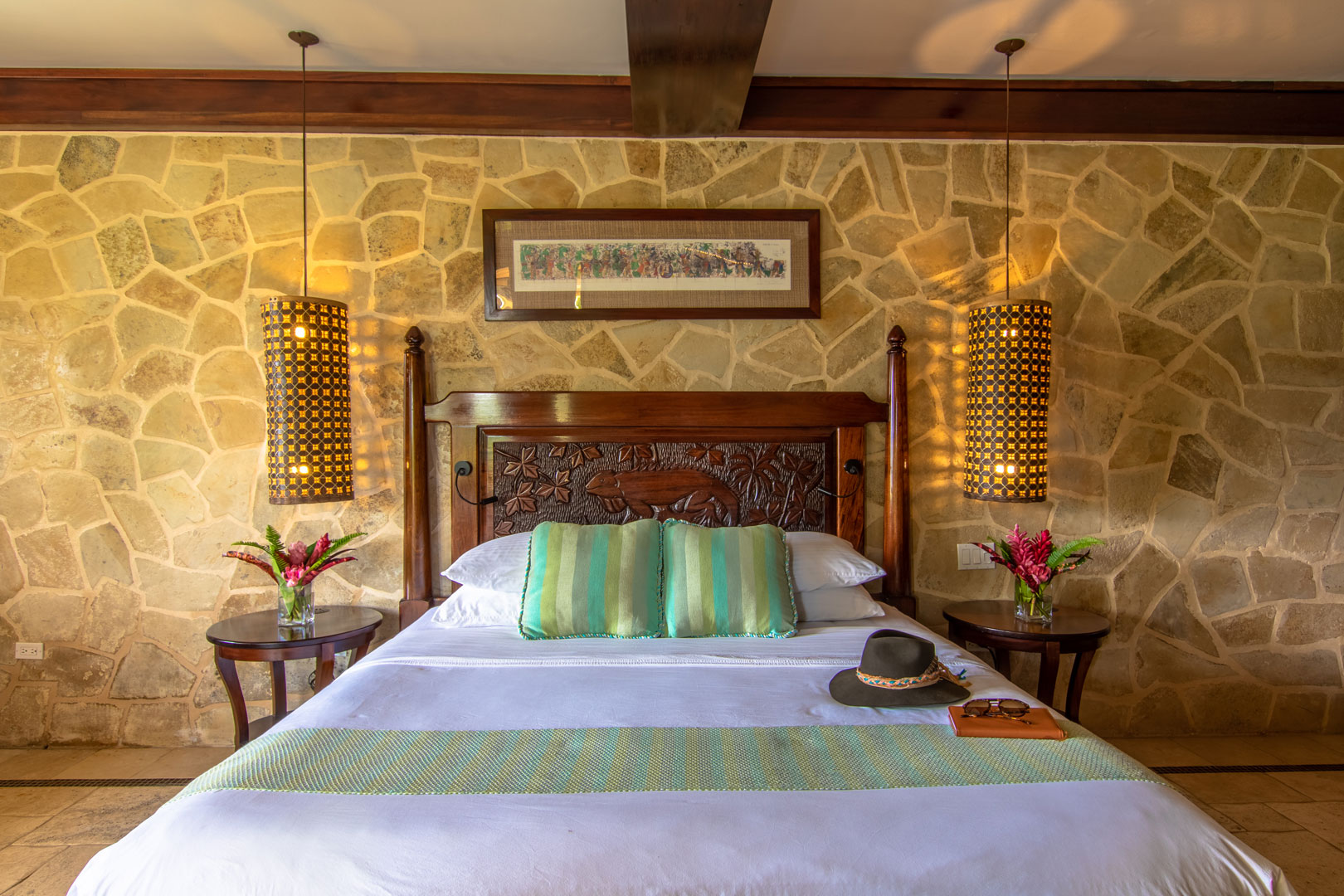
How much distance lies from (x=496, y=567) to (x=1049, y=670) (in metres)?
1.88

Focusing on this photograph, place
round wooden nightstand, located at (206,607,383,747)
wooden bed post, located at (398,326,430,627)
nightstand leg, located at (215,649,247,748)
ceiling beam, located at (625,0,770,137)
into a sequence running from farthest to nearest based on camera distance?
wooden bed post, located at (398,326,430,627) < nightstand leg, located at (215,649,247,748) < round wooden nightstand, located at (206,607,383,747) < ceiling beam, located at (625,0,770,137)

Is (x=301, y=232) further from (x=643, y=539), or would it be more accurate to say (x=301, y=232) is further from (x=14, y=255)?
(x=643, y=539)

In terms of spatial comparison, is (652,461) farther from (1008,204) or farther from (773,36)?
(1008,204)

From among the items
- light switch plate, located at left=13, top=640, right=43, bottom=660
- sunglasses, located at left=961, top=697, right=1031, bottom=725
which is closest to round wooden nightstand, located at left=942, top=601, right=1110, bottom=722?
sunglasses, located at left=961, top=697, right=1031, bottom=725

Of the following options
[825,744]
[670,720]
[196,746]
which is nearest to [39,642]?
[196,746]

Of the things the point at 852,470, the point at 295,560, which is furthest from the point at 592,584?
the point at 852,470

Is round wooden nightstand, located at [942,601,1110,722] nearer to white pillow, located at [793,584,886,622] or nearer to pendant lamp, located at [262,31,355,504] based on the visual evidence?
white pillow, located at [793,584,886,622]

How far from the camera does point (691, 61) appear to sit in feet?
7.80

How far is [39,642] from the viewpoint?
9.95 ft

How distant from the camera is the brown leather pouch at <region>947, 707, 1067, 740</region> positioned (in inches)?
62.1

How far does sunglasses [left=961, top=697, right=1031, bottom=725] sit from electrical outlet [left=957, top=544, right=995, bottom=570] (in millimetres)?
1441

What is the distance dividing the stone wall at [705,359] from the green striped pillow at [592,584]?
754 millimetres

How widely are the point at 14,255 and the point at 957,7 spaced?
350 cm

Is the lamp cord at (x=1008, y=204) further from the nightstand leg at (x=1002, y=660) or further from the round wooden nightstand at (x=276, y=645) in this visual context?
the round wooden nightstand at (x=276, y=645)
